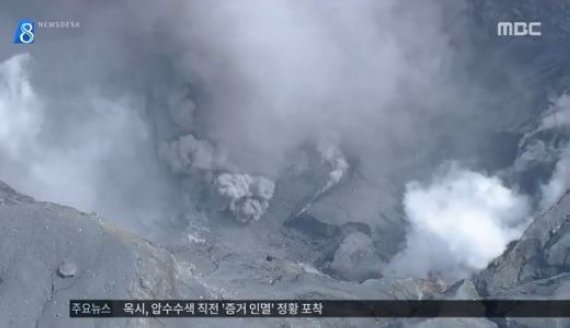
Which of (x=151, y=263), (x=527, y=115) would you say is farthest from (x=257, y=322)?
(x=527, y=115)

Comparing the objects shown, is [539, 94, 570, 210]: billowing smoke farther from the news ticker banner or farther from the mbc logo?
the news ticker banner

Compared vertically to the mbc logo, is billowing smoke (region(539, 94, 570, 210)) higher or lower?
lower

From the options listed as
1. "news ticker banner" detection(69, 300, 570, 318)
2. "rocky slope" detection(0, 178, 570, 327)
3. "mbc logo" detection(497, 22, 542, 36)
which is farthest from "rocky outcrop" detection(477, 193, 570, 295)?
"mbc logo" detection(497, 22, 542, 36)

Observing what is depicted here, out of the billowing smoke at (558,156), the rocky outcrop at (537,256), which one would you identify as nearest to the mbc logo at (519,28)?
the billowing smoke at (558,156)

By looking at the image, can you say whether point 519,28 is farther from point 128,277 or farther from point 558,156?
point 128,277

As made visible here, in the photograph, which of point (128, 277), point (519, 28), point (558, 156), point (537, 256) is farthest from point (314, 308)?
point (519, 28)
